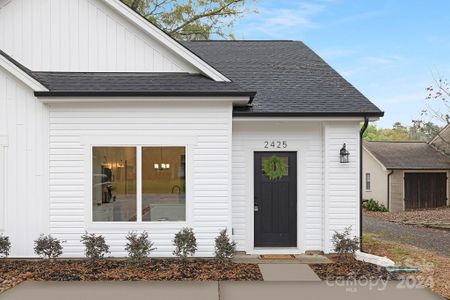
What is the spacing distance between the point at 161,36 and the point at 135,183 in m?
3.31

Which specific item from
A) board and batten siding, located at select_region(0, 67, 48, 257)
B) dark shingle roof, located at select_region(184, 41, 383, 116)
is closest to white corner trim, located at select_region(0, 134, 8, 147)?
board and batten siding, located at select_region(0, 67, 48, 257)

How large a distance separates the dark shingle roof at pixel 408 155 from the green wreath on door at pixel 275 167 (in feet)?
59.5

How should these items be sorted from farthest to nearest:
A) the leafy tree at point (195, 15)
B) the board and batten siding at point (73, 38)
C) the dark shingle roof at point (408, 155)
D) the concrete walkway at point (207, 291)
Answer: the dark shingle roof at point (408, 155), the leafy tree at point (195, 15), the board and batten siding at point (73, 38), the concrete walkway at point (207, 291)

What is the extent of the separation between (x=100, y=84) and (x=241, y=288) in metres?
5.16

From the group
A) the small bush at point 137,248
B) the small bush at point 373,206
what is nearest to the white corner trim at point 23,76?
the small bush at point 137,248

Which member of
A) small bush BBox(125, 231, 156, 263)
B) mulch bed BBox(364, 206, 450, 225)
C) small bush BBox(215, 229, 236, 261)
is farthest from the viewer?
mulch bed BBox(364, 206, 450, 225)

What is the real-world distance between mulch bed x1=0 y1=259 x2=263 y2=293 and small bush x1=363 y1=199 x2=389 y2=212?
2045 centimetres

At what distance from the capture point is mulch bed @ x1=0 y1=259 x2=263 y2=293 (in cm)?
776

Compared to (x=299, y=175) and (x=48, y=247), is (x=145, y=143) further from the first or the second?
(x=299, y=175)

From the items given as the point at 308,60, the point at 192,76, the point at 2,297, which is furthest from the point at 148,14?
the point at 2,297

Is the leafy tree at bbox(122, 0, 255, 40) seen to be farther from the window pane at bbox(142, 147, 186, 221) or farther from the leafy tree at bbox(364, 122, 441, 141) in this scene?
the leafy tree at bbox(364, 122, 441, 141)

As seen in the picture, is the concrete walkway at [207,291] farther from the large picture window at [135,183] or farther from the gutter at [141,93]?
the gutter at [141,93]

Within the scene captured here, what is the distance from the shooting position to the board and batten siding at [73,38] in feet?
32.5

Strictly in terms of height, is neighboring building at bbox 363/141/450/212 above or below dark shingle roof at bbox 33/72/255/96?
below
